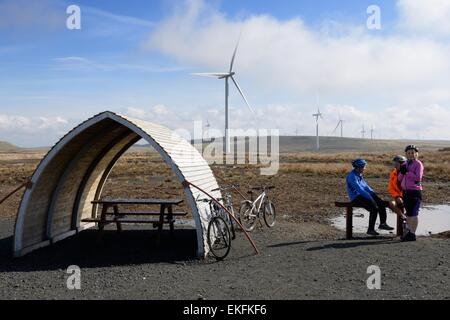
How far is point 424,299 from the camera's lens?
732cm

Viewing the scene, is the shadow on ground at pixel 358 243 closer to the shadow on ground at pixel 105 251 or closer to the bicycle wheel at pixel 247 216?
the bicycle wheel at pixel 247 216

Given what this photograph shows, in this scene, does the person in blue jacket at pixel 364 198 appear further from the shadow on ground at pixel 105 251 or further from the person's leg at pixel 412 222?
the shadow on ground at pixel 105 251

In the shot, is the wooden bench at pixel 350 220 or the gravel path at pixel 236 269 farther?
the wooden bench at pixel 350 220

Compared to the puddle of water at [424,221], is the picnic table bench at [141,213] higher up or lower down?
higher up

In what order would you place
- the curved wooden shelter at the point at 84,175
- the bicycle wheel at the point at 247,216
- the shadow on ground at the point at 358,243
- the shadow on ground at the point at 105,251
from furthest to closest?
the bicycle wheel at the point at 247,216
the shadow on ground at the point at 358,243
the curved wooden shelter at the point at 84,175
the shadow on ground at the point at 105,251

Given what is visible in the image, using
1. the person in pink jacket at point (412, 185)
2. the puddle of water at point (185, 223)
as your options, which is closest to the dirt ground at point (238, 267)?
the person in pink jacket at point (412, 185)

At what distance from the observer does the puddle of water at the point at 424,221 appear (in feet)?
48.2

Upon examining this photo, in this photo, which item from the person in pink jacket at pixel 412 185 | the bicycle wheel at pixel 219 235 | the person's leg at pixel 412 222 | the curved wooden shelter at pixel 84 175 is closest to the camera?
the bicycle wheel at pixel 219 235

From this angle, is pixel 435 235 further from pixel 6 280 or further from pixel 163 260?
pixel 6 280

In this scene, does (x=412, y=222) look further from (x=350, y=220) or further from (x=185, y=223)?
(x=185, y=223)

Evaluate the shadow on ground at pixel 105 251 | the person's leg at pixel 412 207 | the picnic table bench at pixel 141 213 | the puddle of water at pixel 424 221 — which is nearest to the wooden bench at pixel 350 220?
the person's leg at pixel 412 207

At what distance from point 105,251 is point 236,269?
3510mm

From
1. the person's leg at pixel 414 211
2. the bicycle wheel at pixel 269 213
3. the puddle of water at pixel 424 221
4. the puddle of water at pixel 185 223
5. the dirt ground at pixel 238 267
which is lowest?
the puddle of water at pixel 424 221

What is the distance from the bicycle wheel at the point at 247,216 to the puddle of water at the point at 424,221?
3.13 m
